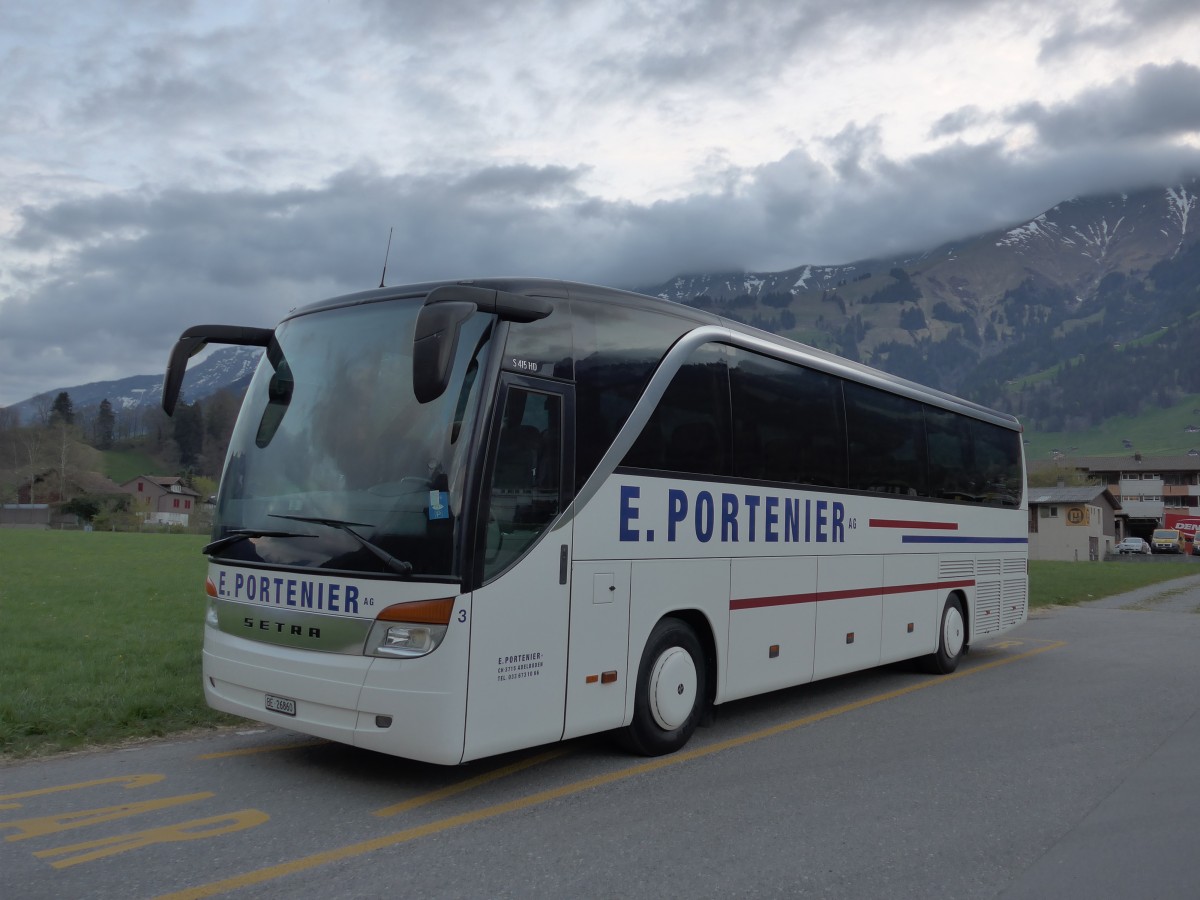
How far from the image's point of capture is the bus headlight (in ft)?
18.4

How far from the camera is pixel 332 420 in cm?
626

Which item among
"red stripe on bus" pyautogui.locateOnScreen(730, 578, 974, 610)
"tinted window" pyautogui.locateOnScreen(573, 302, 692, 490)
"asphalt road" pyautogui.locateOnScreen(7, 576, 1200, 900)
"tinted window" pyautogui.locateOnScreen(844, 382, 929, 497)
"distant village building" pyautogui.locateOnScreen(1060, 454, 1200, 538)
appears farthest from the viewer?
"distant village building" pyautogui.locateOnScreen(1060, 454, 1200, 538)

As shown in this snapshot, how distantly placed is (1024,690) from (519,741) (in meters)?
6.86

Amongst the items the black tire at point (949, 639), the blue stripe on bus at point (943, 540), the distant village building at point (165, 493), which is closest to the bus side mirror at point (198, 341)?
the blue stripe on bus at point (943, 540)

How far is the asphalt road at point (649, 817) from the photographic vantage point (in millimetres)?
4719

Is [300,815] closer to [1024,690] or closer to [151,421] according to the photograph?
[1024,690]

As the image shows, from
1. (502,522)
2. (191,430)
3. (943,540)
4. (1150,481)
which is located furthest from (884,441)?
(191,430)

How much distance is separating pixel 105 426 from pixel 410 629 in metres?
167

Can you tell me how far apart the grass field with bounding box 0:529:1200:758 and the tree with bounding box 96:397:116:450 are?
13967 centimetres

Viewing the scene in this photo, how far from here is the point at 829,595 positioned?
930 cm

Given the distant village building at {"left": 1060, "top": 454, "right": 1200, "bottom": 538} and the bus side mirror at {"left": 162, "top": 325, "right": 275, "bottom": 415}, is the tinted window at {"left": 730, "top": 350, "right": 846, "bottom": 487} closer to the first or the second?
the bus side mirror at {"left": 162, "top": 325, "right": 275, "bottom": 415}

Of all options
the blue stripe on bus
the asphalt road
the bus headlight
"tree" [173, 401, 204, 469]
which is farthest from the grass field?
"tree" [173, 401, 204, 469]

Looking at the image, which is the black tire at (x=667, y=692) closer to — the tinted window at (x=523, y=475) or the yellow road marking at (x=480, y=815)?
the yellow road marking at (x=480, y=815)

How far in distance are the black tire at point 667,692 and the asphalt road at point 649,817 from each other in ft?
0.58
